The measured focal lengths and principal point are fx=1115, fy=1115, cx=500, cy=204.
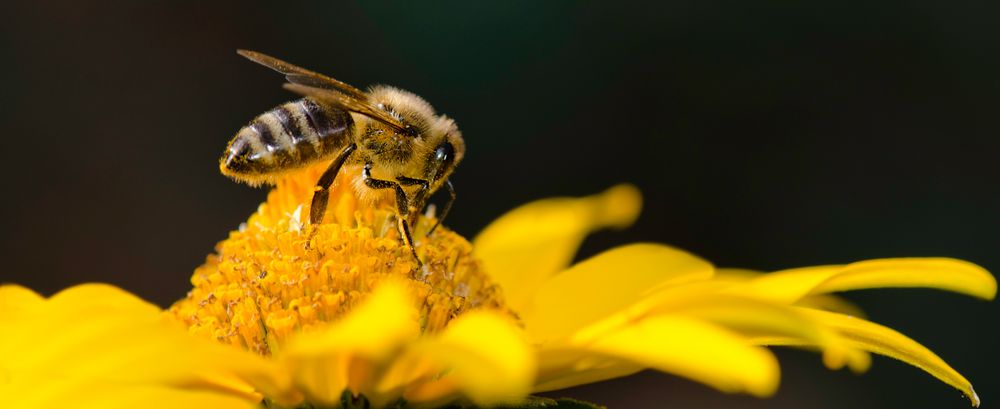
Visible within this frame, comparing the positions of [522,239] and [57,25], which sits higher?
[57,25]

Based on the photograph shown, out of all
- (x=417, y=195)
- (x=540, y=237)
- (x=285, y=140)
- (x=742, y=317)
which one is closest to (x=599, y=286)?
(x=540, y=237)

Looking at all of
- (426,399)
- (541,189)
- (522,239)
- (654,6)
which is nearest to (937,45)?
(654,6)

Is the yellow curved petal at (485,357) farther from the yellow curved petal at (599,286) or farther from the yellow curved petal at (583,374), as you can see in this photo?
the yellow curved petal at (599,286)

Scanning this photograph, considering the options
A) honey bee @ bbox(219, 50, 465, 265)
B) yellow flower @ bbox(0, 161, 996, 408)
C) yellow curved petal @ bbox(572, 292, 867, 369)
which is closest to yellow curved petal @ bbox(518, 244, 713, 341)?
yellow flower @ bbox(0, 161, 996, 408)

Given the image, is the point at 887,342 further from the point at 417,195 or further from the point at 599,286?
the point at 417,195

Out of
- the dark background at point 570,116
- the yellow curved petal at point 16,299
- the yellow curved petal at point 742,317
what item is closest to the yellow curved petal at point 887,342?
the yellow curved petal at point 742,317

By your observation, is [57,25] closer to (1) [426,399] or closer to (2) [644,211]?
(2) [644,211]

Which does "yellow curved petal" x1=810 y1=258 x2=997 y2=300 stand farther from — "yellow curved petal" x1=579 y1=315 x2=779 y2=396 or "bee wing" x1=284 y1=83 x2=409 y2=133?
"bee wing" x1=284 y1=83 x2=409 y2=133
